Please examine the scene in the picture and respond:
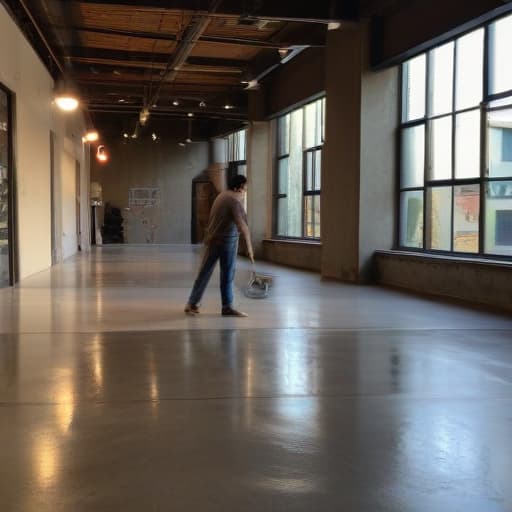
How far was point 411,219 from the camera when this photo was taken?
1166 centimetres

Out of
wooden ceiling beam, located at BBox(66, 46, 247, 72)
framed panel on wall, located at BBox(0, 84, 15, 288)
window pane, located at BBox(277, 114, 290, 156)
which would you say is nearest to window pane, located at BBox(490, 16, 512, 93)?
framed panel on wall, located at BBox(0, 84, 15, 288)

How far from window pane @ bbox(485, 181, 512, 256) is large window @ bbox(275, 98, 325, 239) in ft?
21.0

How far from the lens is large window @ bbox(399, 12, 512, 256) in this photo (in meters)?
9.20

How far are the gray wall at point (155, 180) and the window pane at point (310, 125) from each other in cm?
1211

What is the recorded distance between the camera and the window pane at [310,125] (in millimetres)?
15969

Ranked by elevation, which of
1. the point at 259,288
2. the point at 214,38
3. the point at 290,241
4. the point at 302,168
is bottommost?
Result: the point at 259,288

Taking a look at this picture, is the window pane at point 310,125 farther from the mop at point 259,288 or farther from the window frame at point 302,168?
the mop at point 259,288

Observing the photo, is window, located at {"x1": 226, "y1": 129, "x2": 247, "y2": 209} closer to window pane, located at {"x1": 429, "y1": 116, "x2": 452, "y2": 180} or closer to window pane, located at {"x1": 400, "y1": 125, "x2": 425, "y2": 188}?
window pane, located at {"x1": 400, "y1": 125, "x2": 425, "y2": 188}

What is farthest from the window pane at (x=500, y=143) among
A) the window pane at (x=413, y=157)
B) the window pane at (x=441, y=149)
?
the window pane at (x=413, y=157)

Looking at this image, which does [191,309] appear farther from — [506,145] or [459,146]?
[459,146]

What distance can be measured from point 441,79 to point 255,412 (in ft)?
26.8

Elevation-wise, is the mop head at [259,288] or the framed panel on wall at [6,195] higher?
the framed panel on wall at [6,195]

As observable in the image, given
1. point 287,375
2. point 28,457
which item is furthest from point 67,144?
point 28,457

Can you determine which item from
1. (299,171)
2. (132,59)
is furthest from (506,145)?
(132,59)
